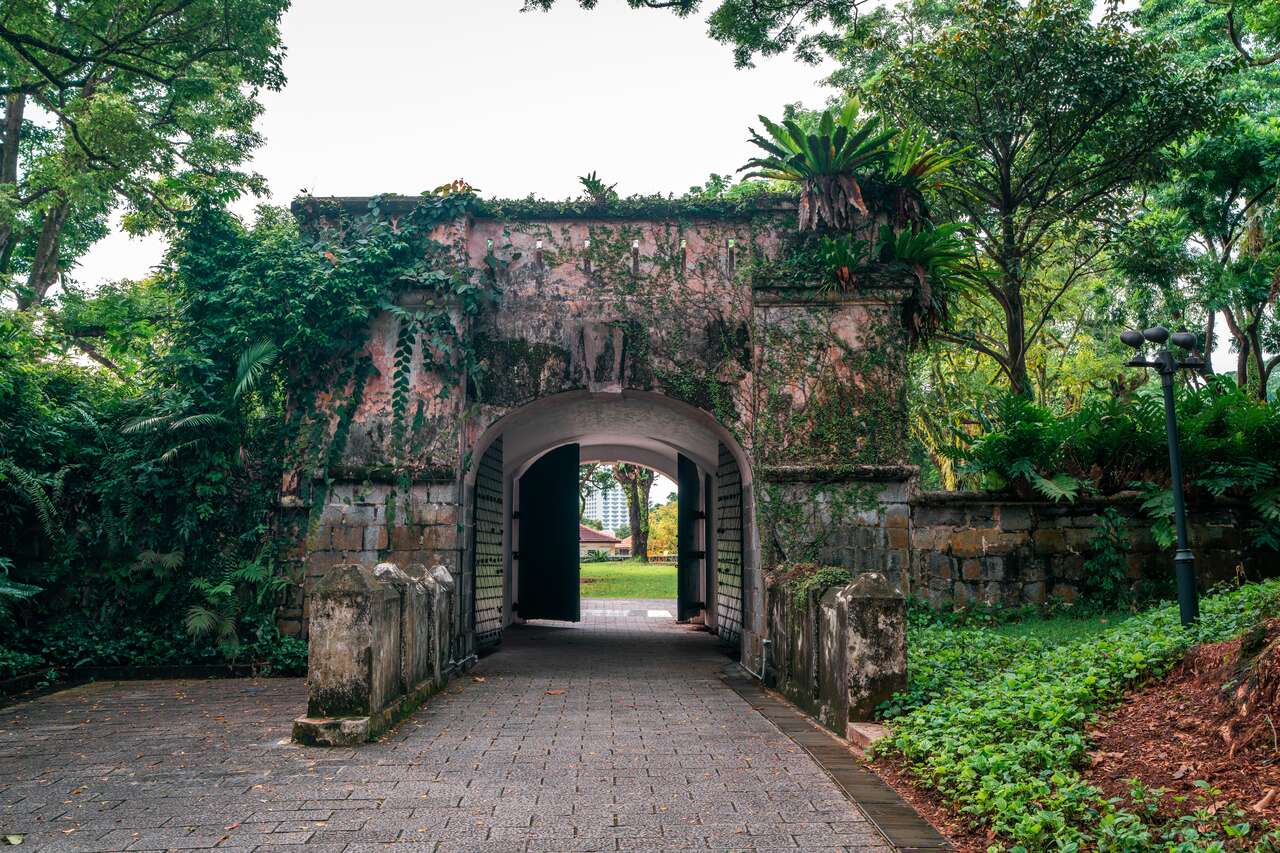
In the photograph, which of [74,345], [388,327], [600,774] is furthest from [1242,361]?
[74,345]

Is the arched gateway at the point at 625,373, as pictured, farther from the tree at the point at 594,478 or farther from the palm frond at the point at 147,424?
the tree at the point at 594,478

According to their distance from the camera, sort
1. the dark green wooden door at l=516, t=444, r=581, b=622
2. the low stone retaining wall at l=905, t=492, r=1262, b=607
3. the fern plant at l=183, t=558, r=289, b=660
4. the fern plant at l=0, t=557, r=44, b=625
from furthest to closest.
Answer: the dark green wooden door at l=516, t=444, r=581, b=622, the low stone retaining wall at l=905, t=492, r=1262, b=607, the fern plant at l=183, t=558, r=289, b=660, the fern plant at l=0, t=557, r=44, b=625

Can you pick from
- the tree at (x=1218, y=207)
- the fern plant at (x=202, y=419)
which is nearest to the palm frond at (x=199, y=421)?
the fern plant at (x=202, y=419)

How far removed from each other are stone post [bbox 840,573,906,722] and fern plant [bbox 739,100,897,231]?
15.8ft

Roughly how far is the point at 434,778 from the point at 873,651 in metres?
2.85

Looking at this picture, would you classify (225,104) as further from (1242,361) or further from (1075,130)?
(1242,361)

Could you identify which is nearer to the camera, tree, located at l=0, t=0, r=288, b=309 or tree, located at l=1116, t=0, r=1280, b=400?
tree, located at l=0, t=0, r=288, b=309

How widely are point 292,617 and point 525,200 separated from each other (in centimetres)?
506

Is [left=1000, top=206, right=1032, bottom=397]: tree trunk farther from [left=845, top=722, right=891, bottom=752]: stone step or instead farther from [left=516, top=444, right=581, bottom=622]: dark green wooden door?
[left=845, top=722, right=891, bottom=752]: stone step

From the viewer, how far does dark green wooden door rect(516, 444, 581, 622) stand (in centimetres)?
1450

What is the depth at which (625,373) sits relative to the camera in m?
9.75

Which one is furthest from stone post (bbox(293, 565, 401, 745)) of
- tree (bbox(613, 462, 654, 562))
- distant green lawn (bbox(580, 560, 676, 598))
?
tree (bbox(613, 462, 654, 562))

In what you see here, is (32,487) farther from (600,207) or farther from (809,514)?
(809,514)

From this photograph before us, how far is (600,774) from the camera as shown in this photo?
4.97 metres
